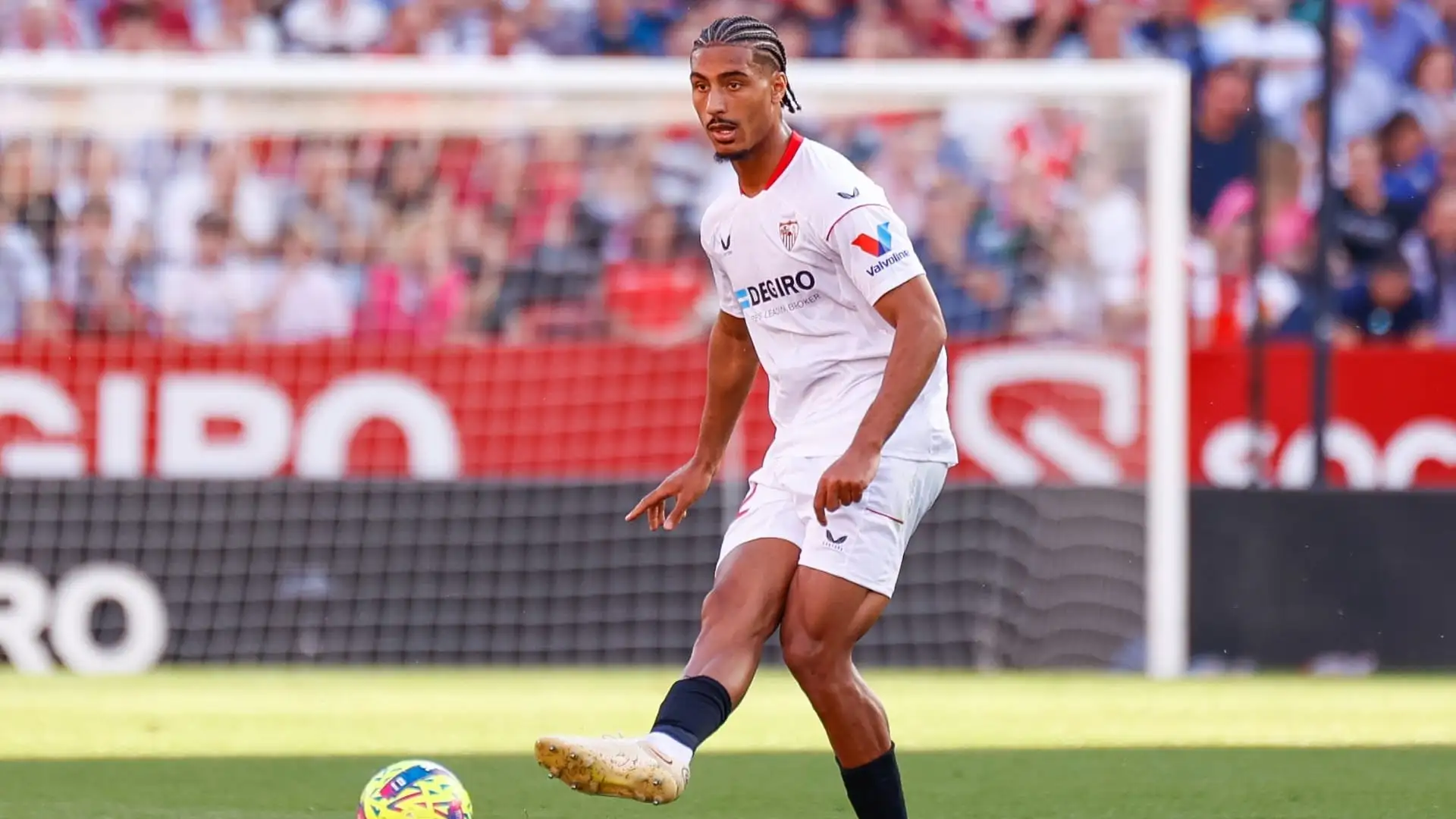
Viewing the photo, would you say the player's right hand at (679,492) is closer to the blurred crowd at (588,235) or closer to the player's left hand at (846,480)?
the player's left hand at (846,480)

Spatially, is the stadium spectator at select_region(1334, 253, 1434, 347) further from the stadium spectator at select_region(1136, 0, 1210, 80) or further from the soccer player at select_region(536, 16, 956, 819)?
the soccer player at select_region(536, 16, 956, 819)

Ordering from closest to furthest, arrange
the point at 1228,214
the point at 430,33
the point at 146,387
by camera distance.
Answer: the point at 146,387 < the point at 1228,214 < the point at 430,33

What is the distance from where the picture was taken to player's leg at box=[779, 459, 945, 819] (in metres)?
4.85

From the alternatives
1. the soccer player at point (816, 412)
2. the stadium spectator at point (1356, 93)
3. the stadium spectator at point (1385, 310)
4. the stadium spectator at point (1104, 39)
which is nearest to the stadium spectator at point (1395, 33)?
the stadium spectator at point (1356, 93)

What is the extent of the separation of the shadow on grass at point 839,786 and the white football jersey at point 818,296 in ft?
5.31

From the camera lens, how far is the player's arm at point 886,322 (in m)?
4.67

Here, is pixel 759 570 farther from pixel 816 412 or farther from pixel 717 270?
pixel 717 270

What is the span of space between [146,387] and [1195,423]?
4.98 m

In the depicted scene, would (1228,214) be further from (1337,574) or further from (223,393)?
(223,393)

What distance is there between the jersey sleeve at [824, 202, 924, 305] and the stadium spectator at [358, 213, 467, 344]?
20.7ft

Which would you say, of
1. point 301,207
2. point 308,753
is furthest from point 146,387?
point 308,753

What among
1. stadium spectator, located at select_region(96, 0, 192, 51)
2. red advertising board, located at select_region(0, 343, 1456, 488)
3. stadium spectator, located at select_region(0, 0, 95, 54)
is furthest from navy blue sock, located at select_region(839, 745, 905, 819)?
stadium spectator, located at select_region(0, 0, 95, 54)

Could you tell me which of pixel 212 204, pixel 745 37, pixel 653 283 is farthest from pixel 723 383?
pixel 212 204

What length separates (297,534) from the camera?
10766 mm
